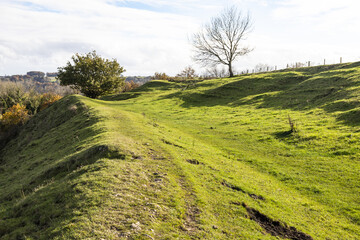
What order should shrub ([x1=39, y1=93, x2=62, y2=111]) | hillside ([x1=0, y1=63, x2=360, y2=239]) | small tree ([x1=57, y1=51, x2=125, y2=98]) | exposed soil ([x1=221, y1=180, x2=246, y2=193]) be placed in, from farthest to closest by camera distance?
shrub ([x1=39, y1=93, x2=62, y2=111]), small tree ([x1=57, y1=51, x2=125, y2=98]), exposed soil ([x1=221, y1=180, x2=246, y2=193]), hillside ([x1=0, y1=63, x2=360, y2=239])

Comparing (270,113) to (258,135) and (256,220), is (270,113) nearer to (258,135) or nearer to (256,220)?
(258,135)

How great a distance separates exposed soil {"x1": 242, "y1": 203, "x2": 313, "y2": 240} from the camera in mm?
8023

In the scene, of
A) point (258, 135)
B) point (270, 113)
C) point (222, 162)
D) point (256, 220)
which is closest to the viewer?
point (256, 220)

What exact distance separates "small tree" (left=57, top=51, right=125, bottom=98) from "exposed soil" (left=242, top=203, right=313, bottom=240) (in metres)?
53.3

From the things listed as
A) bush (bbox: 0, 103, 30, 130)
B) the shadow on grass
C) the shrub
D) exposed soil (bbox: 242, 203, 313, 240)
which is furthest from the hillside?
the shrub

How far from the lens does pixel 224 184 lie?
36.8ft

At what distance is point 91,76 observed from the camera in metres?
57.0

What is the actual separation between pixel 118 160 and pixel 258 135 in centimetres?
1451

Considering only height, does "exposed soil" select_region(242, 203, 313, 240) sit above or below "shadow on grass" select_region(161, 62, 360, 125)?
below

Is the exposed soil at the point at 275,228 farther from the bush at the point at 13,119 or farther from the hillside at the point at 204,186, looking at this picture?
the bush at the point at 13,119

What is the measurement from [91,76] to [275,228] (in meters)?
56.9

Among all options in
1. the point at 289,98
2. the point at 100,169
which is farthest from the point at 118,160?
the point at 289,98

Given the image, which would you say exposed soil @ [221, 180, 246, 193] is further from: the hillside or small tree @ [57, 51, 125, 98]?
A: small tree @ [57, 51, 125, 98]

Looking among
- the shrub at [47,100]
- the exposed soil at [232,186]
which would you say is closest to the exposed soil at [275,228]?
the exposed soil at [232,186]
